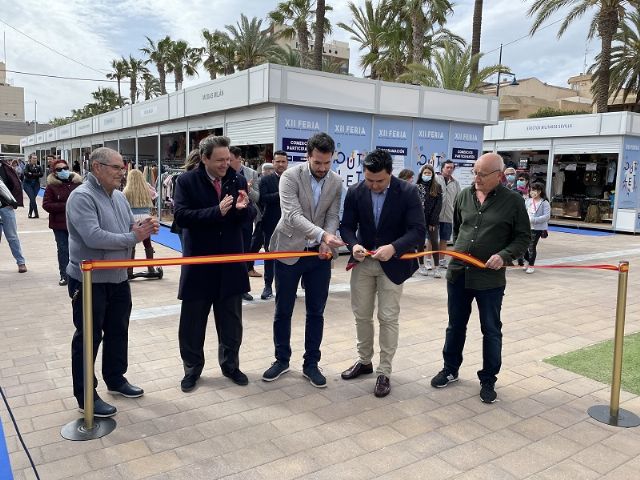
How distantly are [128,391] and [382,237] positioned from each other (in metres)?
2.17

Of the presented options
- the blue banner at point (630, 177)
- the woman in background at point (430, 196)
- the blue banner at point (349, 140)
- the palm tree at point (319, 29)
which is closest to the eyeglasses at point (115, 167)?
the woman in background at point (430, 196)

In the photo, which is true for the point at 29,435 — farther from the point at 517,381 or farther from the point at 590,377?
the point at 590,377

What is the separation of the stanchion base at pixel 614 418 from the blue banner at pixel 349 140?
662cm

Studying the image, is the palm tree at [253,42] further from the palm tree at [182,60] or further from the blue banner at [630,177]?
the blue banner at [630,177]

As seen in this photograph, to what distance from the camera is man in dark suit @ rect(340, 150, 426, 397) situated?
150 inches

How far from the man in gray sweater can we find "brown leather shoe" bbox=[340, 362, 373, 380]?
1.74 m

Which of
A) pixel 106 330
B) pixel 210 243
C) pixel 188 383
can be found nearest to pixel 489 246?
pixel 210 243

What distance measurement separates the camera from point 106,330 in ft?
11.8

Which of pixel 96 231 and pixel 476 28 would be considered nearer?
pixel 96 231

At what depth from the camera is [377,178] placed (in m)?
3.80

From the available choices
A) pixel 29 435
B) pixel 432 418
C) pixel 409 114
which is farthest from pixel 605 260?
pixel 29 435

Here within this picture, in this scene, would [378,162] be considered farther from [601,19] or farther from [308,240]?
[601,19]

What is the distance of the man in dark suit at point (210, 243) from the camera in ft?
12.3

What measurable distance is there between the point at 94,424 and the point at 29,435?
37cm
